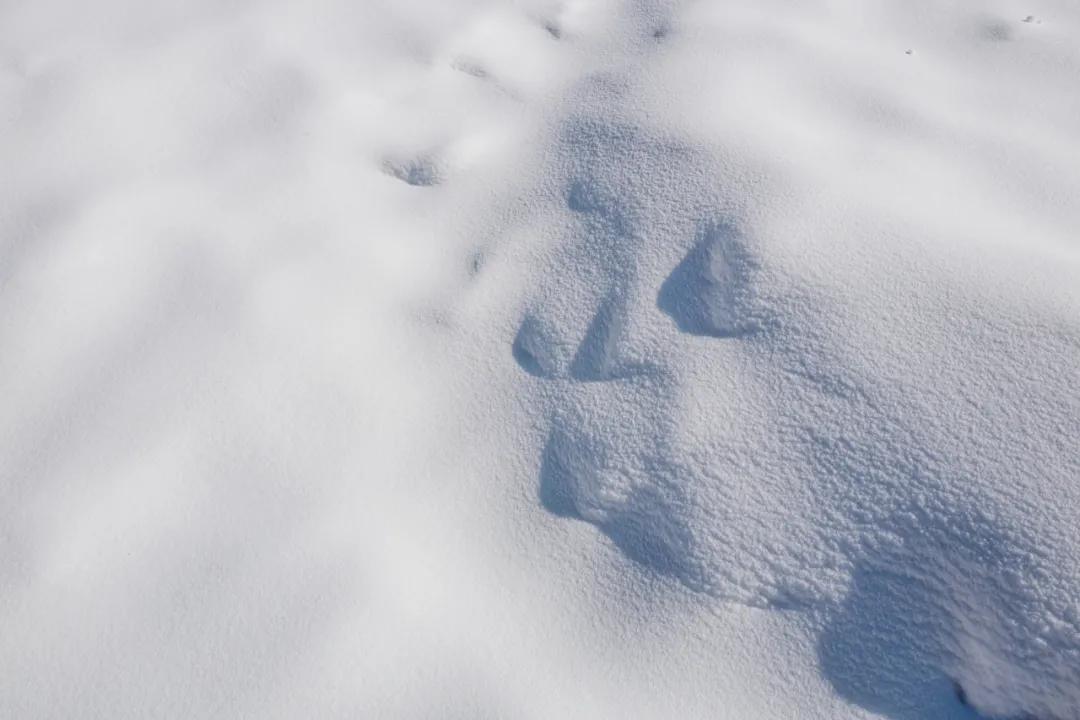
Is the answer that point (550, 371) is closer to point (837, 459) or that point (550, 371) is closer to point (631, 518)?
point (631, 518)

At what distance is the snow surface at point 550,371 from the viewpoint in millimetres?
749

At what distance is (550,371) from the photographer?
94 centimetres

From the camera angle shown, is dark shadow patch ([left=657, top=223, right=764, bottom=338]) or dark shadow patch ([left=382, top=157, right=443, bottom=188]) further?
dark shadow patch ([left=382, top=157, right=443, bottom=188])

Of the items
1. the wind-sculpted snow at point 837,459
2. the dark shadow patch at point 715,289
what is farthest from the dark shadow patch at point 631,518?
the dark shadow patch at point 715,289

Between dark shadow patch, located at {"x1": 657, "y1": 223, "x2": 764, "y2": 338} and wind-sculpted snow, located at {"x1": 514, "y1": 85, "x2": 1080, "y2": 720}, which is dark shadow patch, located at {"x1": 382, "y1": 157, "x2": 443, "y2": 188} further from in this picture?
dark shadow patch, located at {"x1": 657, "y1": 223, "x2": 764, "y2": 338}

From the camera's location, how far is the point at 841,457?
2.59ft

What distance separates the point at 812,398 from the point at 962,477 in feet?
0.49

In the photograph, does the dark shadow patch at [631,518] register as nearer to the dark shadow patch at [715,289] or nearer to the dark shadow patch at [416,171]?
the dark shadow patch at [715,289]

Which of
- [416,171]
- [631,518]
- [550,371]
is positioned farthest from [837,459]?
[416,171]

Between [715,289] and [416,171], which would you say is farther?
[416,171]

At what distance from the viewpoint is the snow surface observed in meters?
0.75

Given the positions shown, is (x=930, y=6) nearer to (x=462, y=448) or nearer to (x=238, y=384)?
(x=462, y=448)

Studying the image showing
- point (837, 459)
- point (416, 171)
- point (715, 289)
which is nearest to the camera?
point (837, 459)

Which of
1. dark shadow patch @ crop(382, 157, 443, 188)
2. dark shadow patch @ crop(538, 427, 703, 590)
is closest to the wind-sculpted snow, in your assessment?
dark shadow patch @ crop(538, 427, 703, 590)
